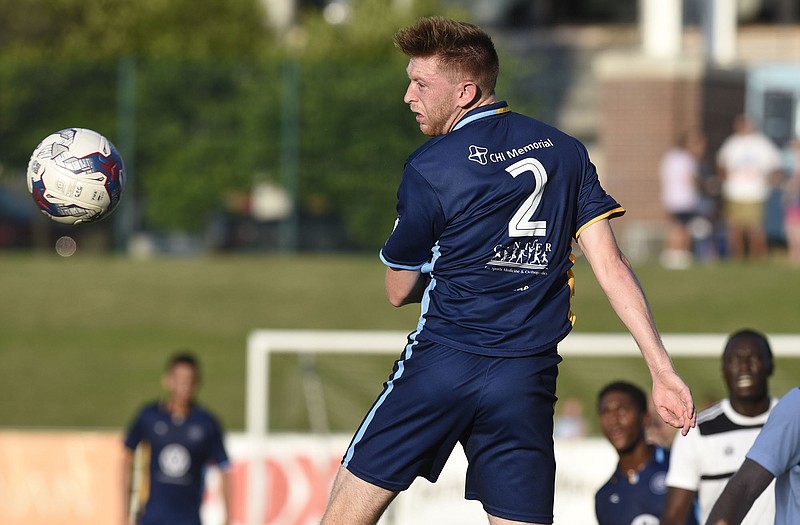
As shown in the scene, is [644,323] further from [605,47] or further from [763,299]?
[605,47]

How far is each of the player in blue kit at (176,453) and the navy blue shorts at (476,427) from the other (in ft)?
18.1

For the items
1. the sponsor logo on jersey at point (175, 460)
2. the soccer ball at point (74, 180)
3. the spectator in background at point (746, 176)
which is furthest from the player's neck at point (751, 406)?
the spectator in background at point (746, 176)

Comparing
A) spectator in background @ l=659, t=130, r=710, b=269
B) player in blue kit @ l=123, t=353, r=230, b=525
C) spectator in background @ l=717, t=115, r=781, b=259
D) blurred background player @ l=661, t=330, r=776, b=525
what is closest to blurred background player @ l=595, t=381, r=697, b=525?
blurred background player @ l=661, t=330, r=776, b=525

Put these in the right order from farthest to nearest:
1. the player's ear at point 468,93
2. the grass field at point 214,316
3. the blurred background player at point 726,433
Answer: the grass field at point 214,316 → the blurred background player at point 726,433 → the player's ear at point 468,93

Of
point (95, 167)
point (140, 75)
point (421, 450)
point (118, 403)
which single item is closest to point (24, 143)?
point (140, 75)

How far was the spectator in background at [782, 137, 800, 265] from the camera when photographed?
18234 millimetres

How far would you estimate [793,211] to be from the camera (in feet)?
59.5

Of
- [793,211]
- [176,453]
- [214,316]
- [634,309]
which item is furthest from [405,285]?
[793,211]

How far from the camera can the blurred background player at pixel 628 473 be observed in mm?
6656

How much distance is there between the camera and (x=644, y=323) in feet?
14.8

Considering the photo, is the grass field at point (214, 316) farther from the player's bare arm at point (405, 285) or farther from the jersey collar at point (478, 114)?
the jersey collar at point (478, 114)

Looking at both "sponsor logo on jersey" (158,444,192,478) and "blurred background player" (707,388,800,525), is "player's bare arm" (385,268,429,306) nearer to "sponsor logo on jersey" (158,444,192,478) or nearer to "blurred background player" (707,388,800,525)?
"blurred background player" (707,388,800,525)

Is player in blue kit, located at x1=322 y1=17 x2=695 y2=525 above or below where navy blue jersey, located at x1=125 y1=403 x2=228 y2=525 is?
above

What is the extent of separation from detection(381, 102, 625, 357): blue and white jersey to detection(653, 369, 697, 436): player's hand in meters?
0.43
